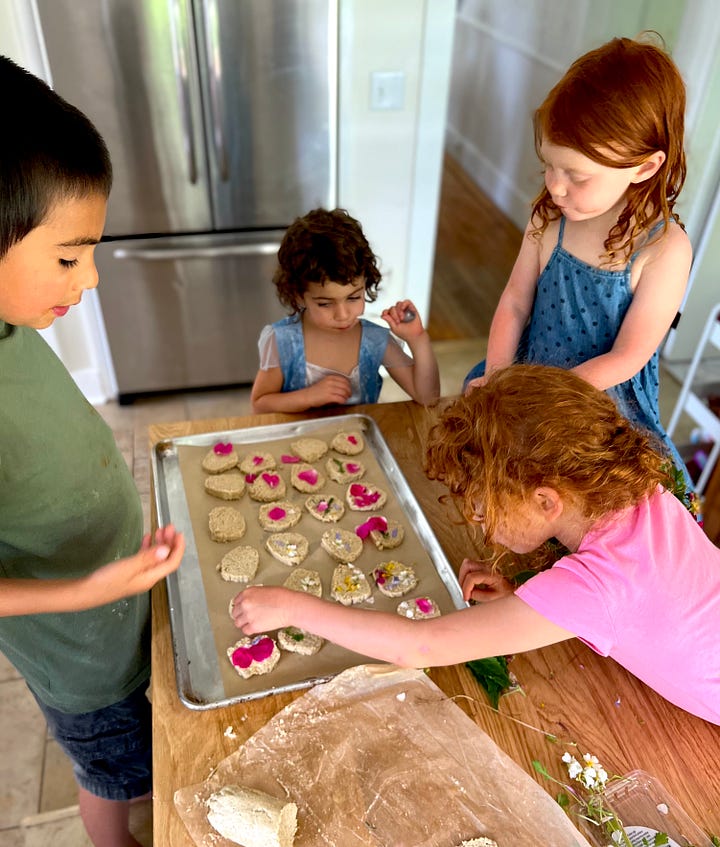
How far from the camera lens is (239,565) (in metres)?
1.10

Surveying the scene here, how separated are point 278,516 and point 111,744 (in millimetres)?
468

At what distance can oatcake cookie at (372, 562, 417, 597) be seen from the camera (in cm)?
108

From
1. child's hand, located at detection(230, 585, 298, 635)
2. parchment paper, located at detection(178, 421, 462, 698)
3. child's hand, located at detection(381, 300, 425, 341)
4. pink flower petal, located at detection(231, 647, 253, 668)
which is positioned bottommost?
parchment paper, located at detection(178, 421, 462, 698)

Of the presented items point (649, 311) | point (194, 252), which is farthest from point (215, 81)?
point (649, 311)

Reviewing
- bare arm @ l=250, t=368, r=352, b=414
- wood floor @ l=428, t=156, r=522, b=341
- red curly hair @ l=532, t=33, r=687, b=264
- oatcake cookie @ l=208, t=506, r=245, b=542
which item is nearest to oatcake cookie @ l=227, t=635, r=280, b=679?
oatcake cookie @ l=208, t=506, r=245, b=542

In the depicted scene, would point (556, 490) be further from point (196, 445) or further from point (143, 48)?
point (143, 48)

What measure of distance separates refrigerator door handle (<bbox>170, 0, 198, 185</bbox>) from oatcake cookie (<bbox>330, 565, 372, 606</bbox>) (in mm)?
1775

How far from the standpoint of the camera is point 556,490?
0.85 metres

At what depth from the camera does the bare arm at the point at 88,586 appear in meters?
0.80

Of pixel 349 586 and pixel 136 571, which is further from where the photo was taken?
pixel 349 586

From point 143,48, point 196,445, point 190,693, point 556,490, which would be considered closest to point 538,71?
point 143,48

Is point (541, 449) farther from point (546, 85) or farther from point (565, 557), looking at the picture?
point (546, 85)

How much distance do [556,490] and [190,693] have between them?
55cm

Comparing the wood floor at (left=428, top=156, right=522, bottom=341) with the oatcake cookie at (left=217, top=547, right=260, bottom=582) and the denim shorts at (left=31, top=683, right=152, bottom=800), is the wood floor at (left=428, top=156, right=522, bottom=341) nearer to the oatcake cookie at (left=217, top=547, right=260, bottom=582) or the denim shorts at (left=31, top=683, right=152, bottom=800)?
the oatcake cookie at (left=217, top=547, right=260, bottom=582)
